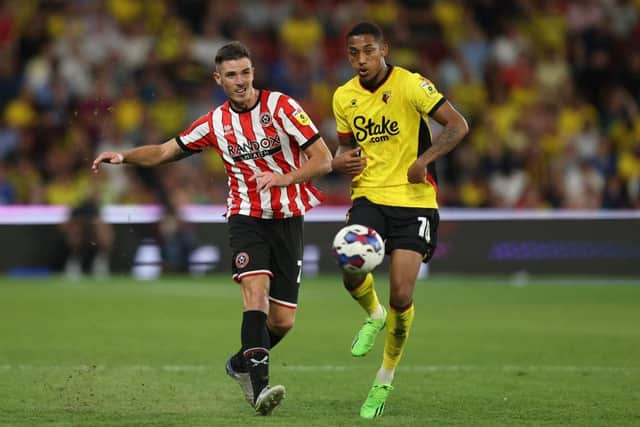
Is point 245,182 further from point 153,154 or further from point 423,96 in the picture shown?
point 423,96

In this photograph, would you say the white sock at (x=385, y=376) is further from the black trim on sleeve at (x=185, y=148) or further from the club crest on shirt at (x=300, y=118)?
the black trim on sleeve at (x=185, y=148)

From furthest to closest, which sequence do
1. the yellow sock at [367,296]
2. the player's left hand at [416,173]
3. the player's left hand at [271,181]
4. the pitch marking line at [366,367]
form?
1. the pitch marking line at [366,367]
2. the yellow sock at [367,296]
3. the player's left hand at [416,173]
4. the player's left hand at [271,181]

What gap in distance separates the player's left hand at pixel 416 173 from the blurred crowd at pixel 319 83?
31.8ft

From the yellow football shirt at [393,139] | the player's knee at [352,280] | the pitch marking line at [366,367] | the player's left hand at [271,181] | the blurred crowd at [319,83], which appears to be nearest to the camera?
the player's left hand at [271,181]

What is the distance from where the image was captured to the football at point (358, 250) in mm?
7219

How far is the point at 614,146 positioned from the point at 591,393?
11.4m

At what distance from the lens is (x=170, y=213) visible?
1666 cm

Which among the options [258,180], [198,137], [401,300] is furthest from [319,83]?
[258,180]

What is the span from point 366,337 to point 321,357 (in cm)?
207

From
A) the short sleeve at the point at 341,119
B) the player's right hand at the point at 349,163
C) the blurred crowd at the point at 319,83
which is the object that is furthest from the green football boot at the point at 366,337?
the blurred crowd at the point at 319,83

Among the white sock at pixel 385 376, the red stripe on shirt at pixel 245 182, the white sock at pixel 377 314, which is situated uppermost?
the red stripe on shirt at pixel 245 182

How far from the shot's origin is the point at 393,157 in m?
7.79

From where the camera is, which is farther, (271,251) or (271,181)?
(271,251)

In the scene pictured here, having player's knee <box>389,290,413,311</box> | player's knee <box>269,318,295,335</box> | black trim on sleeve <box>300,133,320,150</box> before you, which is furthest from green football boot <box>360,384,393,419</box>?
black trim on sleeve <box>300,133,320,150</box>
